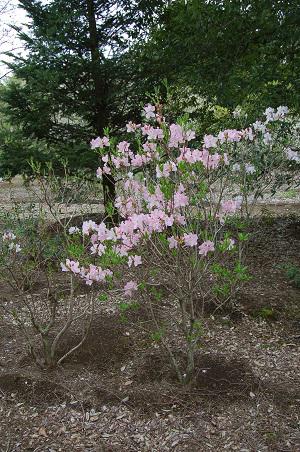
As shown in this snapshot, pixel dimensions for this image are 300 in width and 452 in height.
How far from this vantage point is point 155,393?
8.86 feet

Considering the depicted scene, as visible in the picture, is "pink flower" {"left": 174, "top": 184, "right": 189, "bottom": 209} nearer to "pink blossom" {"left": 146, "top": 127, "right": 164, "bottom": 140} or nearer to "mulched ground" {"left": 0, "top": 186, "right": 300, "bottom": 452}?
"pink blossom" {"left": 146, "top": 127, "right": 164, "bottom": 140}

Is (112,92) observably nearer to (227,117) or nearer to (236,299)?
(227,117)

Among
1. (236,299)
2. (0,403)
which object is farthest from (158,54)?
(0,403)

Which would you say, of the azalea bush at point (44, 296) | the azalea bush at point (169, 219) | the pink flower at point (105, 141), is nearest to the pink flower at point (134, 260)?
the azalea bush at point (169, 219)

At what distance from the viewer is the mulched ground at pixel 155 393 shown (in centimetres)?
240

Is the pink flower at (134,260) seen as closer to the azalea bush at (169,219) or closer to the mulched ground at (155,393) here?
the azalea bush at (169,219)

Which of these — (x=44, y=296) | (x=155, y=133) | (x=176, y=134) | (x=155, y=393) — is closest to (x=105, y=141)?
(x=155, y=133)

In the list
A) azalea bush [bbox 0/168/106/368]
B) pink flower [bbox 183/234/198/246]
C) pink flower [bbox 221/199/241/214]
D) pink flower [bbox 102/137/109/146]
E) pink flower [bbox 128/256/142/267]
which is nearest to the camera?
pink flower [bbox 183/234/198/246]

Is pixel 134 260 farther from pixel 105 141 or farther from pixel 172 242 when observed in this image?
pixel 105 141

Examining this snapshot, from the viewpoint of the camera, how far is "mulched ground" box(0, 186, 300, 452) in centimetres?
240

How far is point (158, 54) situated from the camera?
5.68m

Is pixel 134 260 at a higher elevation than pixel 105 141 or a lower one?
lower

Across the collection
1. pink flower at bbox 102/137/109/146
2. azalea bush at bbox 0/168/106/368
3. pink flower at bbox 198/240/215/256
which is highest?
pink flower at bbox 102/137/109/146

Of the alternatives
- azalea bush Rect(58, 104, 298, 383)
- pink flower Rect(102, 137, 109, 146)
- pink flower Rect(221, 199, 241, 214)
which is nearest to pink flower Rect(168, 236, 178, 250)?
azalea bush Rect(58, 104, 298, 383)
